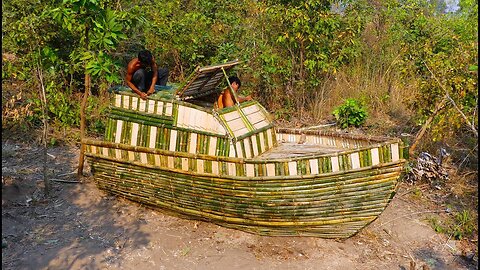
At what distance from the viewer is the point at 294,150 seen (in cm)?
712

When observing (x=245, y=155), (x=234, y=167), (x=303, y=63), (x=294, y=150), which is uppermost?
(x=303, y=63)

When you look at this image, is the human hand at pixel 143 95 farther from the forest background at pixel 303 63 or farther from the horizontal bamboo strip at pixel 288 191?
the horizontal bamboo strip at pixel 288 191

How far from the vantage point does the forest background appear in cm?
813

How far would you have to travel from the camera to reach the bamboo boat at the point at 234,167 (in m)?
5.89

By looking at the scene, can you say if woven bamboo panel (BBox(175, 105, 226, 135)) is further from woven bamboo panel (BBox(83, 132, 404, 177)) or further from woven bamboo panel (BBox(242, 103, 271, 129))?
woven bamboo panel (BBox(242, 103, 271, 129))

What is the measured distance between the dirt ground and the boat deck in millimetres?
1244

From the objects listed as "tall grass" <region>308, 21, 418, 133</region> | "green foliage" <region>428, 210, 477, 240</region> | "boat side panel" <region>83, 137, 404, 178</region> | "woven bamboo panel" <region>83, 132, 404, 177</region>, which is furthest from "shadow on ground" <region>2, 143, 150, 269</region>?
"tall grass" <region>308, 21, 418, 133</region>

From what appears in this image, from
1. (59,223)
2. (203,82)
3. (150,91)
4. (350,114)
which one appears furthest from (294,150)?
(350,114)

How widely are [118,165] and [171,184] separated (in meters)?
0.97

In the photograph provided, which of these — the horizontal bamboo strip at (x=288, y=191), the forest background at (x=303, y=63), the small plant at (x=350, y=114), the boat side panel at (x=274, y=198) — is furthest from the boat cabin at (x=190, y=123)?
the small plant at (x=350, y=114)

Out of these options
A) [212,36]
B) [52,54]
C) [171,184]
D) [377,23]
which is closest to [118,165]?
[171,184]

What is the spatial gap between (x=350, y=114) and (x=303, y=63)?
1.67 meters

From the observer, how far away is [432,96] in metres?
8.09

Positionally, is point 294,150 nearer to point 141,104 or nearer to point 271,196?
point 271,196
